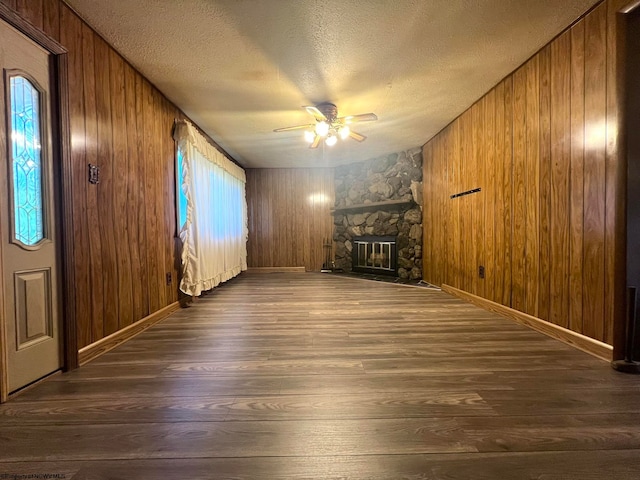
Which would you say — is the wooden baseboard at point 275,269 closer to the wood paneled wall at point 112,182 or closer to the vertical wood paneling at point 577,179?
the wood paneled wall at point 112,182

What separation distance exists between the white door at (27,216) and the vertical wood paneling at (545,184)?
333cm

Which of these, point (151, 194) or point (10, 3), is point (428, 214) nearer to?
point (151, 194)

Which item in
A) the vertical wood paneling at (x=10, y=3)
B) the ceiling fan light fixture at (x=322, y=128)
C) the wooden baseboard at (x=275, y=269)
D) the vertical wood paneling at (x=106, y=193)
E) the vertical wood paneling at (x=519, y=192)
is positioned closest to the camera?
the vertical wood paneling at (x=10, y=3)

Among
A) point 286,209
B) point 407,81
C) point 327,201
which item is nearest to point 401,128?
point 407,81

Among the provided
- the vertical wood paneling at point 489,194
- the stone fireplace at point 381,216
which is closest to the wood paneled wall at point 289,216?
the stone fireplace at point 381,216

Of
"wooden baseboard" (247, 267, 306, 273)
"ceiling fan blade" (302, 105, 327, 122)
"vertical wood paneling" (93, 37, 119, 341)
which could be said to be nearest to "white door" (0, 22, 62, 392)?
"vertical wood paneling" (93, 37, 119, 341)

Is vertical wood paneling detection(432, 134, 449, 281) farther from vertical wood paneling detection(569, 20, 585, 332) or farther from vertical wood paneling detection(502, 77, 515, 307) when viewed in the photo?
vertical wood paneling detection(569, 20, 585, 332)

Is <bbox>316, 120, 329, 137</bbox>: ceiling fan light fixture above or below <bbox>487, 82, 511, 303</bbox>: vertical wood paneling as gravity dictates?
above

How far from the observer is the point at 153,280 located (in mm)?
2719

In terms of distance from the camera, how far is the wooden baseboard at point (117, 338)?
185cm

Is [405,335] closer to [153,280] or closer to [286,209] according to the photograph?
[153,280]

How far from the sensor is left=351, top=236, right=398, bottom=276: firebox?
5.25 m

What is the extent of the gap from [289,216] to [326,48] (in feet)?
14.0

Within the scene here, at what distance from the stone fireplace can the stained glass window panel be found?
4.47 metres
